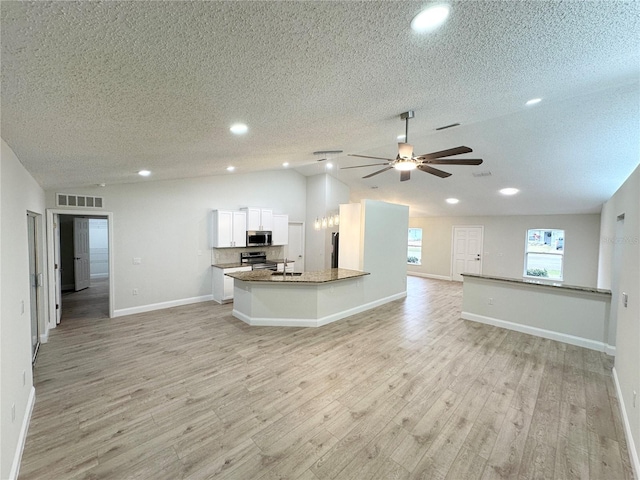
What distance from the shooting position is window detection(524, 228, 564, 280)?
301 inches

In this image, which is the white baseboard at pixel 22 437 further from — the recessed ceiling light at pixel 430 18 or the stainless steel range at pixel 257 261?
the stainless steel range at pixel 257 261

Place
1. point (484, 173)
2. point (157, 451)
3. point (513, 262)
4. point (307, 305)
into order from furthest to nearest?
point (513, 262), point (484, 173), point (307, 305), point (157, 451)

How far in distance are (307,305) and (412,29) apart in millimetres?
4136

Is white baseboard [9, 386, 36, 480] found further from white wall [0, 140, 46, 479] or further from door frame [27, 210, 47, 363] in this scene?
door frame [27, 210, 47, 363]

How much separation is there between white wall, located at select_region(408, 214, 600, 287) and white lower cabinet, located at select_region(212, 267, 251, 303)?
7079 mm

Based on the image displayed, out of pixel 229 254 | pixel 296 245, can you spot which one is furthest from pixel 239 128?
pixel 296 245

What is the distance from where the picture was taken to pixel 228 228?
20.8 ft

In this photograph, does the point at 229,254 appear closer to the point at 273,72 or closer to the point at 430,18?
the point at 273,72

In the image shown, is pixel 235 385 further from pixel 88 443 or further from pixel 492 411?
pixel 492 411

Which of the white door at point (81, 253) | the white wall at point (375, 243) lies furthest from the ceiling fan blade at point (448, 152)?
the white door at point (81, 253)

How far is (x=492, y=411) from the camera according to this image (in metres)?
2.57

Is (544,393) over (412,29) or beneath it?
beneath

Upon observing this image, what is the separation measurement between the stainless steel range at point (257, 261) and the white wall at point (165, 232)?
2.71 ft

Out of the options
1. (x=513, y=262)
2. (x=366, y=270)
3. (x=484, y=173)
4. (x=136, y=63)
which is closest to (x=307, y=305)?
(x=366, y=270)
